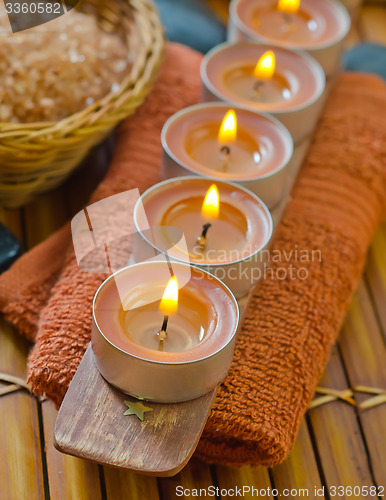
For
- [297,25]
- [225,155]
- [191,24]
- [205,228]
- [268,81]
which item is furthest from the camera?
[191,24]

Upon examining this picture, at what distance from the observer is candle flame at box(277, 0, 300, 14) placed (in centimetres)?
97

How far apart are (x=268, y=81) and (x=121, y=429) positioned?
0.53m

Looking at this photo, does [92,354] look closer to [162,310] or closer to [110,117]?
[162,310]

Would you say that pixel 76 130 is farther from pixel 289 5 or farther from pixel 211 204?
pixel 289 5

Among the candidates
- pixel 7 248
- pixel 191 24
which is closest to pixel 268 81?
pixel 191 24

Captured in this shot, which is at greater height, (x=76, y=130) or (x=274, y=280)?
(x=76, y=130)

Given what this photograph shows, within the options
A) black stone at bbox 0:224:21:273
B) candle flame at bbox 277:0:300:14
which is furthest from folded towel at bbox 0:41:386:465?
candle flame at bbox 277:0:300:14

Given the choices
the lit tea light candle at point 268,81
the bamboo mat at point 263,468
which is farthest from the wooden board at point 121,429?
the lit tea light candle at point 268,81

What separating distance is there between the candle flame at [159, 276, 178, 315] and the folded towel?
10cm

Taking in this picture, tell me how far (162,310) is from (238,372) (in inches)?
4.4

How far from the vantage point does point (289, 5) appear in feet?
3.20

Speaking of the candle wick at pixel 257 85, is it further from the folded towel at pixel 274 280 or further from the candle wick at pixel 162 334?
the candle wick at pixel 162 334

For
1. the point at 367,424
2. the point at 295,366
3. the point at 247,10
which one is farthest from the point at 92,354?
the point at 247,10

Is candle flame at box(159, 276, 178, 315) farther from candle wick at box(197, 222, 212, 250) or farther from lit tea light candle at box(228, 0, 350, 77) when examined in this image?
lit tea light candle at box(228, 0, 350, 77)
